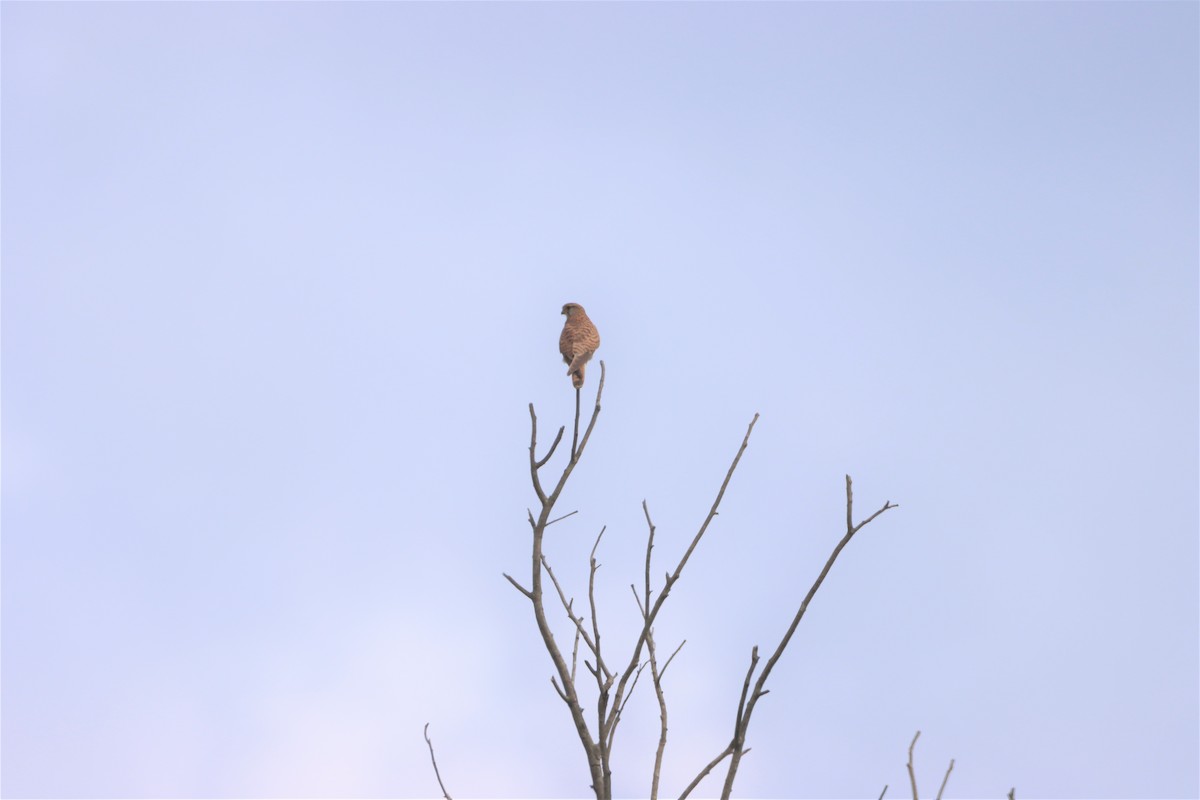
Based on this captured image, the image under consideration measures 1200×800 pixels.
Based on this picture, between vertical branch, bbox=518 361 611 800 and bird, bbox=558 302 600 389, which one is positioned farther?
bird, bbox=558 302 600 389

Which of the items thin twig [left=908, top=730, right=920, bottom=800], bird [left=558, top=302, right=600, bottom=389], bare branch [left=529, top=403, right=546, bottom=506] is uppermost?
bird [left=558, top=302, right=600, bottom=389]

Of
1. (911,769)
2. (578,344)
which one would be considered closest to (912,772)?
(911,769)

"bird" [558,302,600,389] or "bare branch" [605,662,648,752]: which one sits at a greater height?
"bird" [558,302,600,389]

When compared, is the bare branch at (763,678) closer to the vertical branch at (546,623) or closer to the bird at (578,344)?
the vertical branch at (546,623)

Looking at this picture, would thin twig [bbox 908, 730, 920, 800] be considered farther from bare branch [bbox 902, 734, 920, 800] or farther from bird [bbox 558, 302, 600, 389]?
bird [bbox 558, 302, 600, 389]

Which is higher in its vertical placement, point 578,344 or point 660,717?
point 578,344

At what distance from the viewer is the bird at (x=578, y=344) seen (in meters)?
4.40

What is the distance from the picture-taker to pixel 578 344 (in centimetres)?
452

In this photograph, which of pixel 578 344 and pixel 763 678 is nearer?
pixel 763 678

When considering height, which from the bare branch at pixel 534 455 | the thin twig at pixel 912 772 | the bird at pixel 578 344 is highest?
the bird at pixel 578 344

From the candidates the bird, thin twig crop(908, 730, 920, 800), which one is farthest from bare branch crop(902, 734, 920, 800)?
the bird

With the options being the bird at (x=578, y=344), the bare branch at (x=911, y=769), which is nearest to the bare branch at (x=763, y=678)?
the bare branch at (x=911, y=769)

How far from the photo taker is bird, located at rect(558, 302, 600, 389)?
173 inches

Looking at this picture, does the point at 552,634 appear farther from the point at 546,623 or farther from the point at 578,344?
the point at 578,344
